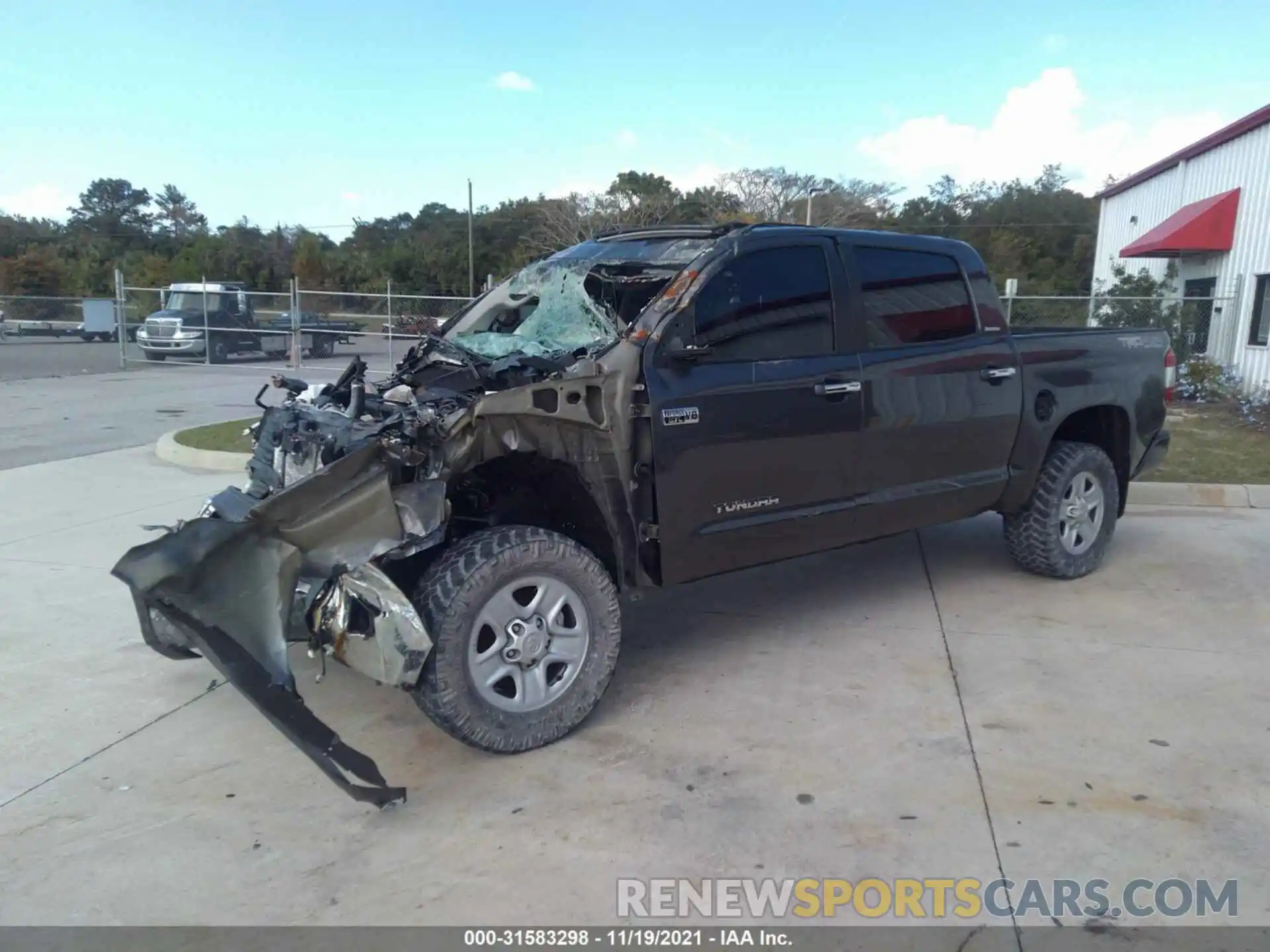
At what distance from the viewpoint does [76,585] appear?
584cm

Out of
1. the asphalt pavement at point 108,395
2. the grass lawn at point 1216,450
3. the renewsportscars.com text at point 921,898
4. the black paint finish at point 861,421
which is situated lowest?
the renewsportscars.com text at point 921,898

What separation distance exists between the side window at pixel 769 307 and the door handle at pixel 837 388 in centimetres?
16

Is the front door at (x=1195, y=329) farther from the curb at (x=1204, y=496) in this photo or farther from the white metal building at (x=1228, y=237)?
the curb at (x=1204, y=496)

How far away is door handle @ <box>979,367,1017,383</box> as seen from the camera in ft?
17.3

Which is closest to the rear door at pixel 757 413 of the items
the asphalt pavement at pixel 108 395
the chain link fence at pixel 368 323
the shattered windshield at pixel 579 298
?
the shattered windshield at pixel 579 298

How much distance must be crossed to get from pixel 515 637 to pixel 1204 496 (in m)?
6.72

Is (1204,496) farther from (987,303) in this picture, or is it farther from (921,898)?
(921,898)

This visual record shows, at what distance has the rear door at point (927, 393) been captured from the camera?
481 cm

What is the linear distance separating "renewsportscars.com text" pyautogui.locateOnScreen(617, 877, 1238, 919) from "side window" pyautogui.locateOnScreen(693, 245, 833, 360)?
2.14 metres

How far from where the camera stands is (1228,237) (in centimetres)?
1588

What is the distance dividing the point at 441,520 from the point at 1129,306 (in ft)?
51.4

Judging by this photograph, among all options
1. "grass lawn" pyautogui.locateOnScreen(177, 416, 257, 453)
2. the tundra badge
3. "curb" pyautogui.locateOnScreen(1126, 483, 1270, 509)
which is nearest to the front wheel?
"grass lawn" pyautogui.locateOnScreen(177, 416, 257, 453)

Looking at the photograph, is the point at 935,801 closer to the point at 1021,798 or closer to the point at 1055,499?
the point at 1021,798

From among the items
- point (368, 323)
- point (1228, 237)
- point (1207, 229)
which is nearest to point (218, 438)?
point (1207, 229)
